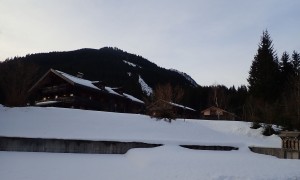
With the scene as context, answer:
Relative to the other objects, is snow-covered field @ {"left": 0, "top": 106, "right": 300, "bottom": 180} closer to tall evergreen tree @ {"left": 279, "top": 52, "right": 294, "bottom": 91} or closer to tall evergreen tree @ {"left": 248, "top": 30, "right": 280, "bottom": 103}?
tall evergreen tree @ {"left": 248, "top": 30, "right": 280, "bottom": 103}

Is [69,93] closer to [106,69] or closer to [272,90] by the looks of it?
[272,90]

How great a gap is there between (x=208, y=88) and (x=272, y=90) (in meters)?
39.8

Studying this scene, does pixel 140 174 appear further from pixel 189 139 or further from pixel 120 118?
pixel 120 118

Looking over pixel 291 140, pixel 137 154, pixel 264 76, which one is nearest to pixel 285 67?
pixel 264 76

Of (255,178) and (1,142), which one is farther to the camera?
(1,142)

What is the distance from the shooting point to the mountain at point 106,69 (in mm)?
73562

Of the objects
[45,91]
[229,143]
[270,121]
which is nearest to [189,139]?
[229,143]

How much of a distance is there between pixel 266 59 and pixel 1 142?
3303cm

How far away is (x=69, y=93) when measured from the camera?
147 ft

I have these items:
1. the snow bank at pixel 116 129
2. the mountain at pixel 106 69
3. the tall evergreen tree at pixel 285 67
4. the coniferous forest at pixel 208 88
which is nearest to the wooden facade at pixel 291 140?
the snow bank at pixel 116 129

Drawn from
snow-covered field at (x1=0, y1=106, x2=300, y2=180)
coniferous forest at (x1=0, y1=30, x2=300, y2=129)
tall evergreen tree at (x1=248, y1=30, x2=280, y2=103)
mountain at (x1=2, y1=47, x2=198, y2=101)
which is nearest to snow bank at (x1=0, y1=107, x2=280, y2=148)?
snow-covered field at (x1=0, y1=106, x2=300, y2=180)

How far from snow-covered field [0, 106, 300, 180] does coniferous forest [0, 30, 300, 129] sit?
117 inches

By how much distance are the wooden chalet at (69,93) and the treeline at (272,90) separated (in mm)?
20336

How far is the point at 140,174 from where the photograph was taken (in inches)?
544
